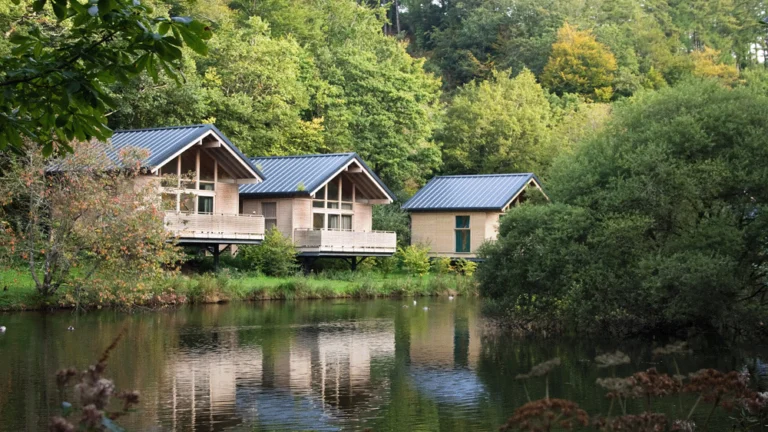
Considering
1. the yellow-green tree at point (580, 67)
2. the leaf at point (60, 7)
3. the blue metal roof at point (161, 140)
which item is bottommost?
the leaf at point (60, 7)

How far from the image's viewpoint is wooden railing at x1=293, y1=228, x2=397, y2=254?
40.0 metres

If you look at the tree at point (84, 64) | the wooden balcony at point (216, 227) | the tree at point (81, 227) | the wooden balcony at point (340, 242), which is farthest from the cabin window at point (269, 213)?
the tree at point (84, 64)

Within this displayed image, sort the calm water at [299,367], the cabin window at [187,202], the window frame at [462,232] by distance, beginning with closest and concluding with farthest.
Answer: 1. the calm water at [299,367]
2. the cabin window at [187,202]
3. the window frame at [462,232]

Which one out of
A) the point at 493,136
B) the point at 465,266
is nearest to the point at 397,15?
the point at 493,136

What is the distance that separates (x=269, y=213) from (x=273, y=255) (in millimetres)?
4391

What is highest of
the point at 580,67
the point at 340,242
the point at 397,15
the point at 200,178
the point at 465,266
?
the point at 397,15

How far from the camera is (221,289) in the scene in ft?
107

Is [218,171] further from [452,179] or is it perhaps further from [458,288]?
[452,179]

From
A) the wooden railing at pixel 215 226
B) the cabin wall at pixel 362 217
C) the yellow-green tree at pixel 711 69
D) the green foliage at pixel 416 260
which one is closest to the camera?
the wooden railing at pixel 215 226

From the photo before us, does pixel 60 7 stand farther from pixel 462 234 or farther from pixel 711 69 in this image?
pixel 711 69

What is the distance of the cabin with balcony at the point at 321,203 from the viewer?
133 feet

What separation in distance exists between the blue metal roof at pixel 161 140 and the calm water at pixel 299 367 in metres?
7.84

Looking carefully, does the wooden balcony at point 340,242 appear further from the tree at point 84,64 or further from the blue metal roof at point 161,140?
the tree at point 84,64

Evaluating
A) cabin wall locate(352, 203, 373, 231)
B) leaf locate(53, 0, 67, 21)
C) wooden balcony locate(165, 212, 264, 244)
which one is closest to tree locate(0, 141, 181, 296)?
wooden balcony locate(165, 212, 264, 244)
